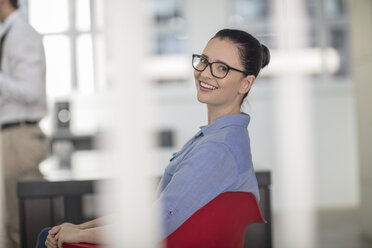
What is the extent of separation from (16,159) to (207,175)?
37.7 inches

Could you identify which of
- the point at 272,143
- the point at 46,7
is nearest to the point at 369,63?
the point at 272,143

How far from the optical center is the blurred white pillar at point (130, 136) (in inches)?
56.4

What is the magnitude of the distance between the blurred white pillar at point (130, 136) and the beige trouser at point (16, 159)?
1.25 feet

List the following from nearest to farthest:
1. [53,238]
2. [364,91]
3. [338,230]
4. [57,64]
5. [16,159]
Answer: [53,238]
[57,64]
[16,159]
[364,91]
[338,230]

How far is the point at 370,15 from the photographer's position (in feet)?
10.5

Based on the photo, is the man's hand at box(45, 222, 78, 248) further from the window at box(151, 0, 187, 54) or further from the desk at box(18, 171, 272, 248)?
the window at box(151, 0, 187, 54)

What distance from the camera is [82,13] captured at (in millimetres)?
1536

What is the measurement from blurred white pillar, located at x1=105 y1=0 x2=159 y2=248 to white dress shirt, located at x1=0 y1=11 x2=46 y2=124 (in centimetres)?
22

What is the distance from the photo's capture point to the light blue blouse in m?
1.16

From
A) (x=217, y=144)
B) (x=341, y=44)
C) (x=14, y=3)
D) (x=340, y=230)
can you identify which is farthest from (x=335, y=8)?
(x=217, y=144)

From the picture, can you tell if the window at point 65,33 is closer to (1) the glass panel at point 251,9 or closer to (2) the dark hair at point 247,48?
(2) the dark hair at point 247,48

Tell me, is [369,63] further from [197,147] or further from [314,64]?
[197,147]

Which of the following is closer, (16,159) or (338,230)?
(16,159)

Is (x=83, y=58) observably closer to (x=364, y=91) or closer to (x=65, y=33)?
(x=65, y=33)
